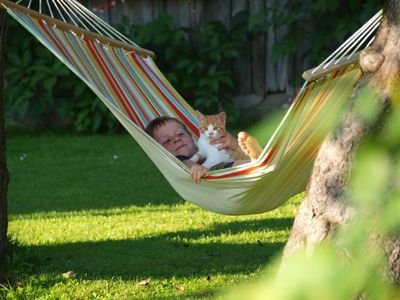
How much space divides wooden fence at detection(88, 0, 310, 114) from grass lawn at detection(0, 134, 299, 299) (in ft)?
5.64

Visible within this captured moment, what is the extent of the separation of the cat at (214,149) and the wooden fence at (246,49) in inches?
167

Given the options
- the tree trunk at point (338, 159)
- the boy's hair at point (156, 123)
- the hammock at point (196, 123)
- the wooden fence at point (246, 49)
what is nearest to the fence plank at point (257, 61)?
the wooden fence at point (246, 49)

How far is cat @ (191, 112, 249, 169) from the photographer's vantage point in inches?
107

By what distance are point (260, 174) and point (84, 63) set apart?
Result: 90cm

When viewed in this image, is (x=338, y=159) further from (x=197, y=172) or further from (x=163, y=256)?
(x=163, y=256)

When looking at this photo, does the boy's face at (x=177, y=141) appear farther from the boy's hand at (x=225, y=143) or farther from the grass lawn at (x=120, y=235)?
the grass lawn at (x=120, y=235)

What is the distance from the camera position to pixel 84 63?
2814 millimetres

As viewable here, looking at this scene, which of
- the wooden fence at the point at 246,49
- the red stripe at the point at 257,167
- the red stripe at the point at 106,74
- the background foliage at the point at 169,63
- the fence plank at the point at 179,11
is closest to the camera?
the red stripe at the point at 257,167

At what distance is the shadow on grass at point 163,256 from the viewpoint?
3.00 meters

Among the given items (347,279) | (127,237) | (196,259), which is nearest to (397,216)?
(347,279)

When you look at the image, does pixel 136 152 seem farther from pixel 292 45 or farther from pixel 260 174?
pixel 260 174

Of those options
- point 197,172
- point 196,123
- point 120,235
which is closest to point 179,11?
point 120,235

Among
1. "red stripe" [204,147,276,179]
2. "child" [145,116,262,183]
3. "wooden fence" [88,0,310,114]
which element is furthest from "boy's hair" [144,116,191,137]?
"wooden fence" [88,0,310,114]

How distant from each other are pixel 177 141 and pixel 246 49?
4209 mm
